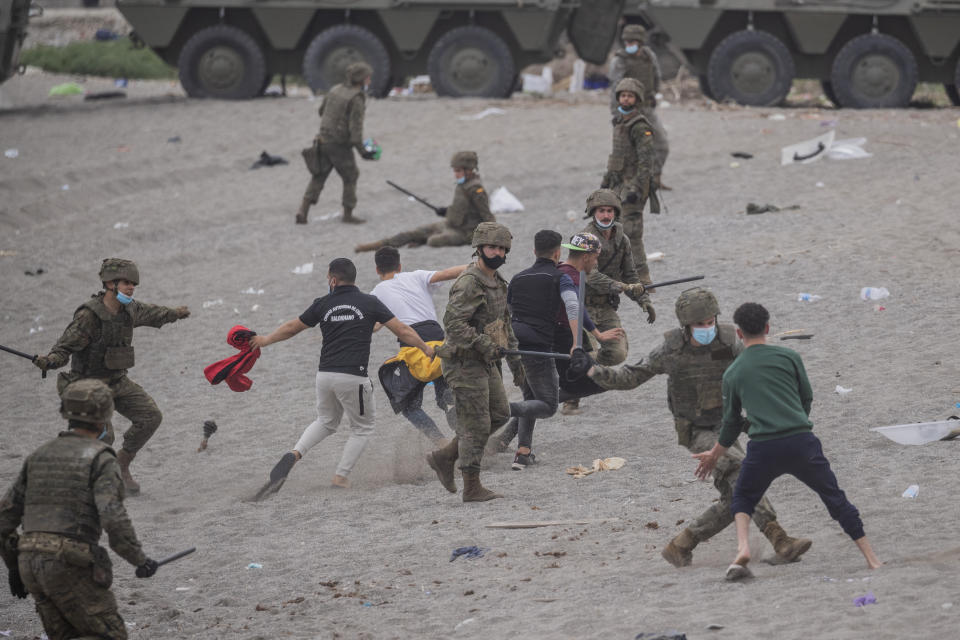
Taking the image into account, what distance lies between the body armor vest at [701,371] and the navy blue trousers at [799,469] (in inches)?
23.4

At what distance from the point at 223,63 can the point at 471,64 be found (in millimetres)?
4073

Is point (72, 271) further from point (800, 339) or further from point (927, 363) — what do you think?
point (927, 363)

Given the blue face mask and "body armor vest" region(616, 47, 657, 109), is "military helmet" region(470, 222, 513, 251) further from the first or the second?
"body armor vest" region(616, 47, 657, 109)

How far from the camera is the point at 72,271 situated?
47.0ft

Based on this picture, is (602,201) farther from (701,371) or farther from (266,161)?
(266,161)

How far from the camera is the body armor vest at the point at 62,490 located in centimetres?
506

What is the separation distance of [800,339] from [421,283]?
10.2 feet

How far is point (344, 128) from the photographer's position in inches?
558

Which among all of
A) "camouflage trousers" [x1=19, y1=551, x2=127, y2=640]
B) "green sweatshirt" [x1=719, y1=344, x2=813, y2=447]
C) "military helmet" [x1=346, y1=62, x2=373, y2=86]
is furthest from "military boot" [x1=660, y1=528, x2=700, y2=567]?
"military helmet" [x1=346, y1=62, x2=373, y2=86]

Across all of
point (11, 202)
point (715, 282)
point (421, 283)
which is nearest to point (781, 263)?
point (715, 282)

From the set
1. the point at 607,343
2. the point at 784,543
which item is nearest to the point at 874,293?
the point at 607,343

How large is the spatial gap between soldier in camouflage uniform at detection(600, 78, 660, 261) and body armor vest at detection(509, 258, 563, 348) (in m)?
3.23

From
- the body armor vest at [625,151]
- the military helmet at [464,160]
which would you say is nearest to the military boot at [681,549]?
the body armor vest at [625,151]

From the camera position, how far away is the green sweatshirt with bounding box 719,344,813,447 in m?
5.48
